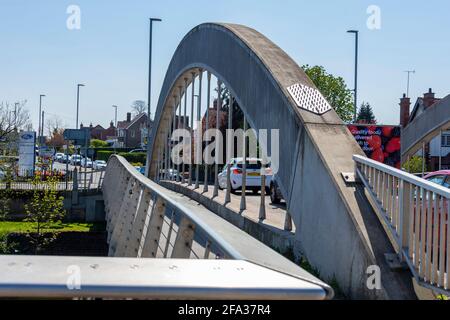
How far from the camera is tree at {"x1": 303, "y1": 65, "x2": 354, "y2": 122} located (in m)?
35.2

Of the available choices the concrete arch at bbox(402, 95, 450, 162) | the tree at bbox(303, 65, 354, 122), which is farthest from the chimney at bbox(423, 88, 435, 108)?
the concrete arch at bbox(402, 95, 450, 162)

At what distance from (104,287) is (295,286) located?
577 millimetres

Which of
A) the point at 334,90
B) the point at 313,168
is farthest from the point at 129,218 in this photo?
the point at 334,90

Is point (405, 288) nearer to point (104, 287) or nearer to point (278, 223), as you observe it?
point (104, 287)

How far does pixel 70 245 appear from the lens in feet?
104

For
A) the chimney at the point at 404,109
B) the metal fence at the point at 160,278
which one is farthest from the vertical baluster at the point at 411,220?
the chimney at the point at 404,109

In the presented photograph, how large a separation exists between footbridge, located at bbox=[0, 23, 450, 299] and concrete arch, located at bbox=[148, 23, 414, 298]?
17mm

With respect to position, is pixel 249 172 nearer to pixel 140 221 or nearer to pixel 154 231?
pixel 140 221

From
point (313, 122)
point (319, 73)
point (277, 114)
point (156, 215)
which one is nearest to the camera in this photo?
point (156, 215)

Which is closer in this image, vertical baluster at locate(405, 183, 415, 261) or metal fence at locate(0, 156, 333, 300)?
metal fence at locate(0, 156, 333, 300)

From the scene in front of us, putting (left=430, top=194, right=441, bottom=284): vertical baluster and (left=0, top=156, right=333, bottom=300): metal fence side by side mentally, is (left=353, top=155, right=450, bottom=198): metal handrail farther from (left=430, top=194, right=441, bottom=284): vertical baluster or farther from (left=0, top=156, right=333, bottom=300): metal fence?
(left=0, top=156, right=333, bottom=300): metal fence

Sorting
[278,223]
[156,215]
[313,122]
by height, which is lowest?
[278,223]

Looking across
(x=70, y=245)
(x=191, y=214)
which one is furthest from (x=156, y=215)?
(x=70, y=245)

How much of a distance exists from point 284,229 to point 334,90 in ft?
85.6
